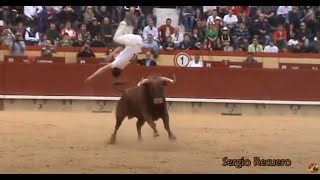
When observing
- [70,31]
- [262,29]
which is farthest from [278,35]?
[70,31]

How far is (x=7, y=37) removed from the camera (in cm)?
1569

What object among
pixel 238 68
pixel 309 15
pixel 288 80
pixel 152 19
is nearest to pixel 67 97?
pixel 152 19

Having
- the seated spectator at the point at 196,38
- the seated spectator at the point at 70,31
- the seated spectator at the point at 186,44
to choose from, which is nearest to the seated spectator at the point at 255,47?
the seated spectator at the point at 196,38

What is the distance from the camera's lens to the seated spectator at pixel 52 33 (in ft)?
51.6

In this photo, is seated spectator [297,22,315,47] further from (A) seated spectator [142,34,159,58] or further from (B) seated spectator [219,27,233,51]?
(A) seated spectator [142,34,159,58]

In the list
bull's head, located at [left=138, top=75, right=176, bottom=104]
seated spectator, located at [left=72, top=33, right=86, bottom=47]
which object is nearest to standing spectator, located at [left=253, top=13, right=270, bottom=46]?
seated spectator, located at [left=72, top=33, right=86, bottom=47]

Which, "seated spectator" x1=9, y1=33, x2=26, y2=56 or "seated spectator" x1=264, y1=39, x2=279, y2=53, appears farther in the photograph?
"seated spectator" x1=264, y1=39, x2=279, y2=53

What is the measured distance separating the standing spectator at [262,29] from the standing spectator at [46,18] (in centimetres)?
476

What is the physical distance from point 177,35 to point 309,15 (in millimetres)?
3198

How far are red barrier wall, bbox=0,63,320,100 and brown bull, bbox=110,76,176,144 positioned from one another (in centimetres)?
506

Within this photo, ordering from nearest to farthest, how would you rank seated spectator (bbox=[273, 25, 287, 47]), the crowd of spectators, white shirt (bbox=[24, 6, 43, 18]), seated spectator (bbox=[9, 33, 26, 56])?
seated spectator (bbox=[9, 33, 26, 56]) < the crowd of spectators < white shirt (bbox=[24, 6, 43, 18]) < seated spectator (bbox=[273, 25, 287, 47])

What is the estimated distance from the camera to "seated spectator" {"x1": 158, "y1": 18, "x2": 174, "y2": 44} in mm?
16016

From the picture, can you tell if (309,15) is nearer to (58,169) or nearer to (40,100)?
(40,100)

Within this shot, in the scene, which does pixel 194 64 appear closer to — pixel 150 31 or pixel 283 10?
pixel 150 31
